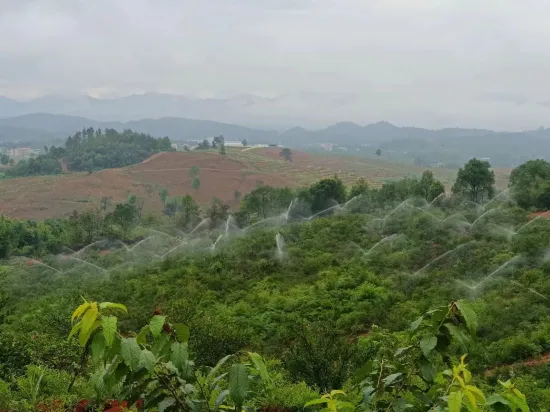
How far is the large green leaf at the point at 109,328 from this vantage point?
142 cm

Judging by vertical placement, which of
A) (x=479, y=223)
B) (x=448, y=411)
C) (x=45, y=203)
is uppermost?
(x=448, y=411)

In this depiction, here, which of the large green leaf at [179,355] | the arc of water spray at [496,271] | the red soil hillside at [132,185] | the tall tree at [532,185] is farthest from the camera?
the red soil hillside at [132,185]

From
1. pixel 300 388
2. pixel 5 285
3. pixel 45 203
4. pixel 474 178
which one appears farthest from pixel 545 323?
pixel 45 203

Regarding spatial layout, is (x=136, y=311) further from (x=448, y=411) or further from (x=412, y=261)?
(x=448, y=411)

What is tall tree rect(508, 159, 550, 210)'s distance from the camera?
20.9 meters

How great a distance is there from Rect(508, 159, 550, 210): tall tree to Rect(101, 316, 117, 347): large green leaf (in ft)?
72.6

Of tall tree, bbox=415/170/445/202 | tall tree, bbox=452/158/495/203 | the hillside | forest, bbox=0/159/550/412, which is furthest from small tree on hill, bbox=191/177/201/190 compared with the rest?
tall tree, bbox=452/158/495/203

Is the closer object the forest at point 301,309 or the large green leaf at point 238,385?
the large green leaf at point 238,385

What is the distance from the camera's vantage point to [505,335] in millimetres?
9750

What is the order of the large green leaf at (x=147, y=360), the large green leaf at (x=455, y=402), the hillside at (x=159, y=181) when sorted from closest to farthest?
the large green leaf at (x=455, y=402)
the large green leaf at (x=147, y=360)
the hillside at (x=159, y=181)

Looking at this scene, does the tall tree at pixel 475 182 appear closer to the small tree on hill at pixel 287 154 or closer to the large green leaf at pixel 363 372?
the large green leaf at pixel 363 372

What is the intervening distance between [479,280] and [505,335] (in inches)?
142

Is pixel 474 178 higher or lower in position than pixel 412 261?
higher

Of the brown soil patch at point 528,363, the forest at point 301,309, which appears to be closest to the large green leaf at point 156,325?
the forest at point 301,309
